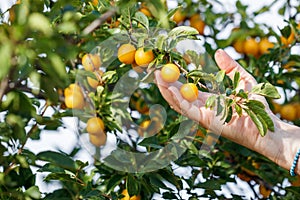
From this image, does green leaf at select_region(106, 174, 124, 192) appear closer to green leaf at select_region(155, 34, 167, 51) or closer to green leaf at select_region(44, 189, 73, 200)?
green leaf at select_region(44, 189, 73, 200)

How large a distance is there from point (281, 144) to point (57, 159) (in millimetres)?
553

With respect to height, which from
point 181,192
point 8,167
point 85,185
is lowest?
point 181,192

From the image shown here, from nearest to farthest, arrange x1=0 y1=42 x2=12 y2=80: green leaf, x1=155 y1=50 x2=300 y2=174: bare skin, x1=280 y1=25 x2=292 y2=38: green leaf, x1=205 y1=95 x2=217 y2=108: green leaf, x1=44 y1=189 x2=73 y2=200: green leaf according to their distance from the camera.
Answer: x1=0 y1=42 x2=12 y2=80: green leaf → x1=205 y1=95 x2=217 y2=108: green leaf → x1=155 y1=50 x2=300 y2=174: bare skin → x1=44 y1=189 x2=73 y2=200: green leaf → x1=280 y1=25 x2=292 y2=38: green leaf

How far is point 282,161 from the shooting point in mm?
1498

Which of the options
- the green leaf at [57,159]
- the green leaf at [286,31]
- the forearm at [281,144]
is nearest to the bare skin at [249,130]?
the forearm at [281,144]

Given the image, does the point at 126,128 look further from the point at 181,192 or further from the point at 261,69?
the point at 261,69

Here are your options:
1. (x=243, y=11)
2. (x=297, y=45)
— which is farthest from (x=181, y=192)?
(x=243, y=11)

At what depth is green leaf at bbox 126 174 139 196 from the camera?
143 cm

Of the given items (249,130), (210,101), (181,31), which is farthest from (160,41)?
(249,130)

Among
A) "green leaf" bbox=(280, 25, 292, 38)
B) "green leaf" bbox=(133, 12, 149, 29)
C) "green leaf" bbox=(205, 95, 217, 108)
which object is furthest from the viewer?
"green leaf" bbox=(280, 25, 292, 38)

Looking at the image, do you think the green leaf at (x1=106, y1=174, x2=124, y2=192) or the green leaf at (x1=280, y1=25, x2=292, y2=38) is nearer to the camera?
the green leaf at (x1=106, y1=174, x2=124, y2=192)

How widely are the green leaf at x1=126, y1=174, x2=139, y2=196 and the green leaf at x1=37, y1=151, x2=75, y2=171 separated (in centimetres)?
16

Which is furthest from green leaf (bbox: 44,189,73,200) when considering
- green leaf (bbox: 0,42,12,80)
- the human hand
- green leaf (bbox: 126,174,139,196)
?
green leaf (bbox: 0,42,12,80)

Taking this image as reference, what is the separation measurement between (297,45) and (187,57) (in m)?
0.65
